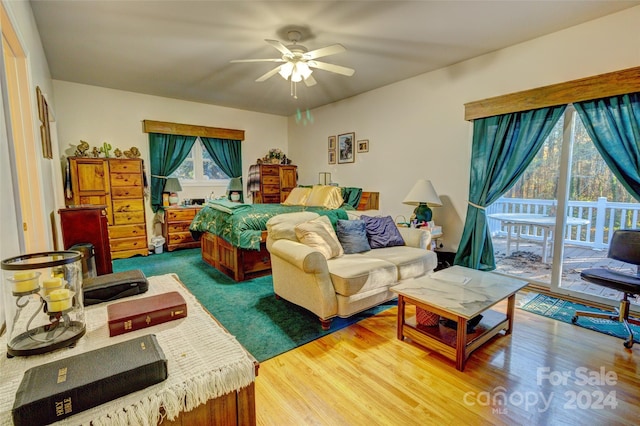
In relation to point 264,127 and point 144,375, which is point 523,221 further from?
point 264,127

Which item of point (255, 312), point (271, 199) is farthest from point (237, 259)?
point (271, 199)

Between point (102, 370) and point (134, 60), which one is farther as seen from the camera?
point (134, 60)

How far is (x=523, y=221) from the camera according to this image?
3500mm

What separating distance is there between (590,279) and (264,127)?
5.77 m

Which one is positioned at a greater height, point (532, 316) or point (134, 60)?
point (134, 60)

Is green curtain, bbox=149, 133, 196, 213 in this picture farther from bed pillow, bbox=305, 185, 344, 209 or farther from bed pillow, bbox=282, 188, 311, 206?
bed pillow, bbox=305, 185, 344, 209

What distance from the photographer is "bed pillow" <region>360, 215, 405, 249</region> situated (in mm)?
3299

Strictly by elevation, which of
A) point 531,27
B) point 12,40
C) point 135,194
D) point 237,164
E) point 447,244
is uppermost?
point 531,27

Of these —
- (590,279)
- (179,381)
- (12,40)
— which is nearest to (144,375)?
(179,381)

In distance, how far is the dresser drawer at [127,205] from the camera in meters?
4.60

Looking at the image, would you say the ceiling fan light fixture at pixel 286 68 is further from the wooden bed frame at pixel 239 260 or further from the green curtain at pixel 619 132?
the green curtain at pixel 619 132

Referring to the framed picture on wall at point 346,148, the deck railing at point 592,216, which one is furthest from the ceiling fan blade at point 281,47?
the deck railing at point 592,216

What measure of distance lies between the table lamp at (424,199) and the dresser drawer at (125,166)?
4.15 m

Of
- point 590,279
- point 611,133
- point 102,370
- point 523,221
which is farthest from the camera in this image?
point 523,221
